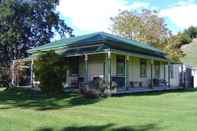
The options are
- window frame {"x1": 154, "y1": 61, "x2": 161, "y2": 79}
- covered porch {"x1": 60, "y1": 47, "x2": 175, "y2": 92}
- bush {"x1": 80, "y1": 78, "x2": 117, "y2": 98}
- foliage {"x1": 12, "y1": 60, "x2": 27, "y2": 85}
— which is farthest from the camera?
foliage {"x1": 12, "y1": 60, "x2": 27, "y2": 85}

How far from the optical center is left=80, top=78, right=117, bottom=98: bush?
76.2 ft

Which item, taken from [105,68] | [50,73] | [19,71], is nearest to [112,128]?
[50,73]

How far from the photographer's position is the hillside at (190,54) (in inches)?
2601

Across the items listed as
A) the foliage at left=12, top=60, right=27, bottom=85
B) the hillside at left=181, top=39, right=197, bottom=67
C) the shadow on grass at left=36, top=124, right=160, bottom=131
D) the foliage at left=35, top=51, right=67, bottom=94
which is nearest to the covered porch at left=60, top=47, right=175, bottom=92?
the foliage at left=35, top=51, right=67, bottom=94

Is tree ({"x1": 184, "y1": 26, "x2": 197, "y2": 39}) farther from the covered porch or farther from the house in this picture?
the house

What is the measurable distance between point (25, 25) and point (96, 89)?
23536mm

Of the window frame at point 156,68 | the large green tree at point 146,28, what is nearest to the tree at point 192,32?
the large green tree at point 146,28

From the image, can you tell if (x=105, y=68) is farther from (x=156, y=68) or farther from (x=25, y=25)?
(x=25, y=25)

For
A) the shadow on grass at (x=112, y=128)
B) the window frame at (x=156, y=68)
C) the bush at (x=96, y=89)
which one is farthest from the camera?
the window frame at (x=156, y=68)

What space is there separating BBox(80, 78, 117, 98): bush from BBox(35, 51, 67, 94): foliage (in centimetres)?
174

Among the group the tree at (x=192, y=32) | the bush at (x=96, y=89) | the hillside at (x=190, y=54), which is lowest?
the bush at (x=96, y=89)

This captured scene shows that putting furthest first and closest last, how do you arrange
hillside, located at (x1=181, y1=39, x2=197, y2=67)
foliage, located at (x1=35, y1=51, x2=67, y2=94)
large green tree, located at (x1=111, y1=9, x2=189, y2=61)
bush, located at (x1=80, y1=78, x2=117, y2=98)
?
hillside, located at (x1=181, y1=39, x2=197, y2=67)
large green tree, located at (x1=111, y1=9, x2=189, y2=61)
foliage, located at (x1=35, y1=51, x2=67, y2=94)
bush, located at (x1=80, y1=78, x2=117, y2=98)

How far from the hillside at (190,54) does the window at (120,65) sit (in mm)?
35959

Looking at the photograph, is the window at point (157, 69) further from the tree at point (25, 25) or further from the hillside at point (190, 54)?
the hillside at point (190, 54)
